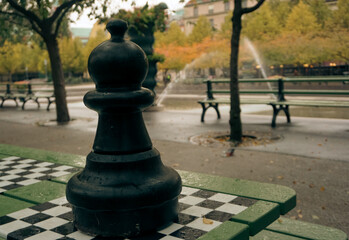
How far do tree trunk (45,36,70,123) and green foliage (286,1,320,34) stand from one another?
30.1 metres

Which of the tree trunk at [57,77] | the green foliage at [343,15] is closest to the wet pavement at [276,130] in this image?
the tree trunk at [57,77]

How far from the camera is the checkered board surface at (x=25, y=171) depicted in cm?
317

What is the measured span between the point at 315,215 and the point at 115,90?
9.47 ft

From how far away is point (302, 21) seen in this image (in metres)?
39.3

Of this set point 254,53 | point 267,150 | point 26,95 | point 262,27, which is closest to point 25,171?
point 267,150

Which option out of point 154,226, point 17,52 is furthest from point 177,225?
point 17,52

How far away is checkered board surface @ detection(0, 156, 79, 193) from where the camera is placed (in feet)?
10.4

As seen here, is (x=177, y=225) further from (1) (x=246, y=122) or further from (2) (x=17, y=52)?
(2) (x=17, y=52)

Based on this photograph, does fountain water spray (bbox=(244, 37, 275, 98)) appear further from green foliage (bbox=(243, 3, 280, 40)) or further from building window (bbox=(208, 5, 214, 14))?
building window (bbox=(208, 5, 214, 14))

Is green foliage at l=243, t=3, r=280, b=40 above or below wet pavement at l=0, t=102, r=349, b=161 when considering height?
above

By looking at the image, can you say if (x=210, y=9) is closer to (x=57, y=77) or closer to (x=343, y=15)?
(x=343, y=15)

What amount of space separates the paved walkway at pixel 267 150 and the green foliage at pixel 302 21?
2851 centimetres

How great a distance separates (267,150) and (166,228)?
5688mm

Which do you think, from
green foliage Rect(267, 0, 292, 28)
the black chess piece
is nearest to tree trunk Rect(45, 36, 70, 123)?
the black chess piece
